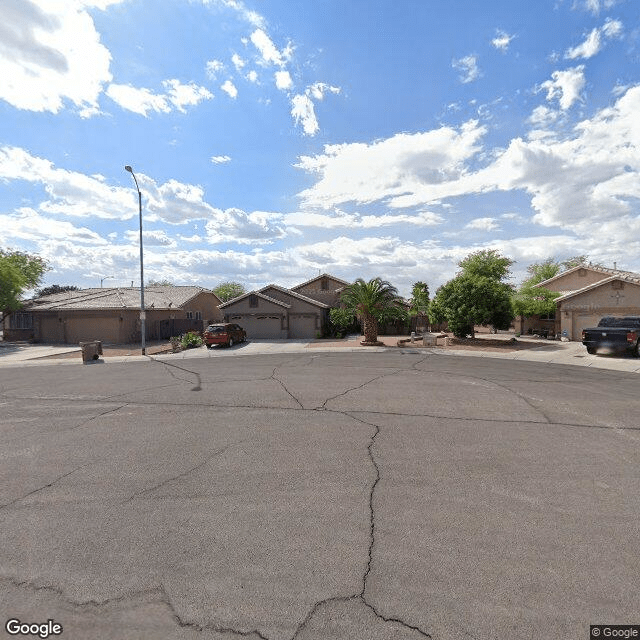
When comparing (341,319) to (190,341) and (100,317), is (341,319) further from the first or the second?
(100,317)

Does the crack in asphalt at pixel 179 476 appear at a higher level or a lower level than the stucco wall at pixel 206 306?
lower

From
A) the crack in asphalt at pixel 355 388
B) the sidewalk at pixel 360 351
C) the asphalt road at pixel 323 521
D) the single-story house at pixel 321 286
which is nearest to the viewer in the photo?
the asphalt road at pixel 323 521

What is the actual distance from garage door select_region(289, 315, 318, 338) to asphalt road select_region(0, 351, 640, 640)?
24.3 m

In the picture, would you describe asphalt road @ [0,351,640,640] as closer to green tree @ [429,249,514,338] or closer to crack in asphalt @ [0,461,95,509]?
crack in asphalt @ [0,461,95,509]

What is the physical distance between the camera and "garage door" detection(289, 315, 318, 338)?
3403 cm

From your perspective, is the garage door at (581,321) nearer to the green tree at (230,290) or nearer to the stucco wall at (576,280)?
the stucco wall at (576,280)

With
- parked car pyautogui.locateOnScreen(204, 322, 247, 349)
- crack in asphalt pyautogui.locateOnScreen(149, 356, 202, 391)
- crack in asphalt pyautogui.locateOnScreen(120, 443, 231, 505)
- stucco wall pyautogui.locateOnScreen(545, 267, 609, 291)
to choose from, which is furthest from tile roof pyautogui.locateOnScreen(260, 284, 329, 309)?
crack in asphalt pyautogui.locateOnScreen(120, 443, 231, 505)

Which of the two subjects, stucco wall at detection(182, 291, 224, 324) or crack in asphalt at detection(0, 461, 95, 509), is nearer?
crack in asphalt at detection(0, 461, 95, 509)

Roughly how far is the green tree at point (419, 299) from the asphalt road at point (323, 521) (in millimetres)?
27941

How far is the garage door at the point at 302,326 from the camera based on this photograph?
34031mm

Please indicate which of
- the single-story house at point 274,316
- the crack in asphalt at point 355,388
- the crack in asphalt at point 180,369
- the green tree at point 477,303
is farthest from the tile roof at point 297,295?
the crack in asphalt at point 355,388

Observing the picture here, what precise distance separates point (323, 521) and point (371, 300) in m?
22.6

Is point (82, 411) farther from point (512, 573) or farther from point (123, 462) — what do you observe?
point (512, 573)

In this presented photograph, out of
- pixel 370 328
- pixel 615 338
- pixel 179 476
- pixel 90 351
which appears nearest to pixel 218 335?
pixel 90 351
